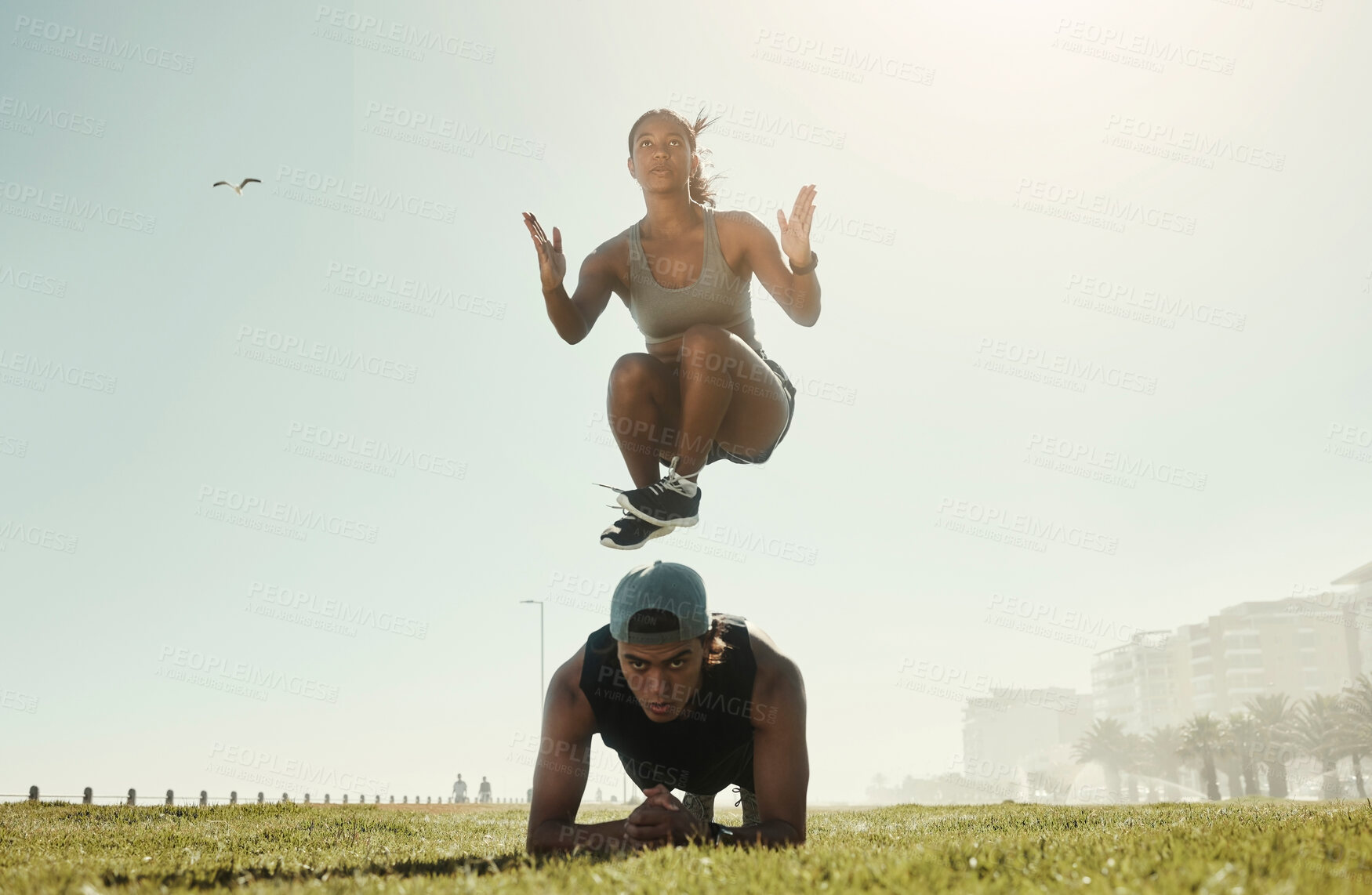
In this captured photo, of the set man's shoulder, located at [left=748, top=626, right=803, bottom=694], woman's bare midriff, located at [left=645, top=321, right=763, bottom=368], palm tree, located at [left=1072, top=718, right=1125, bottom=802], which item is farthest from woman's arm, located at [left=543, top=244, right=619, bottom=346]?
palm tree, located at [left=1072, top=718, right=1125, bottom=802]

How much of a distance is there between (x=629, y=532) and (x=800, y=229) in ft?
6.61

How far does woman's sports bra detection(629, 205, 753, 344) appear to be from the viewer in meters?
5.82

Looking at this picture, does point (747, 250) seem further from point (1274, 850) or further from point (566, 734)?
point (1274, 850)

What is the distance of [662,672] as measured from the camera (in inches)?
182

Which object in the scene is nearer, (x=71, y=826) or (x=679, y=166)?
(x=679, y=166)

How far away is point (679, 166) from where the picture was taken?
18.9 feet

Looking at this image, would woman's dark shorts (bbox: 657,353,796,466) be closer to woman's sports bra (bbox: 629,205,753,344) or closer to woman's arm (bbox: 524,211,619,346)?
woman's sports bra (bbox: 629,205,753,344)

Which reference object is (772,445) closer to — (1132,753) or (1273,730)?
(1273,730)

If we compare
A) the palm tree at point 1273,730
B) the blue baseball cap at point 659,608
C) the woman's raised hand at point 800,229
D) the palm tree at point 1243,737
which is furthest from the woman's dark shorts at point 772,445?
the palm tree at point 1243,737

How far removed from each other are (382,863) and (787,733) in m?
2.26

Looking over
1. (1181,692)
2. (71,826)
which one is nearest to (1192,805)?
(71,826)

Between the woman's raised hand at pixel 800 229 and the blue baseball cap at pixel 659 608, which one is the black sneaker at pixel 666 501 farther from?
the woman's raised hand at pixel 800 229

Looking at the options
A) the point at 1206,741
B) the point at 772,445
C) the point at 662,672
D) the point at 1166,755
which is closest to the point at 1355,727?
the point at 1206,741

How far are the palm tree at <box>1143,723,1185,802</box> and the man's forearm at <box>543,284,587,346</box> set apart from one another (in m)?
122
